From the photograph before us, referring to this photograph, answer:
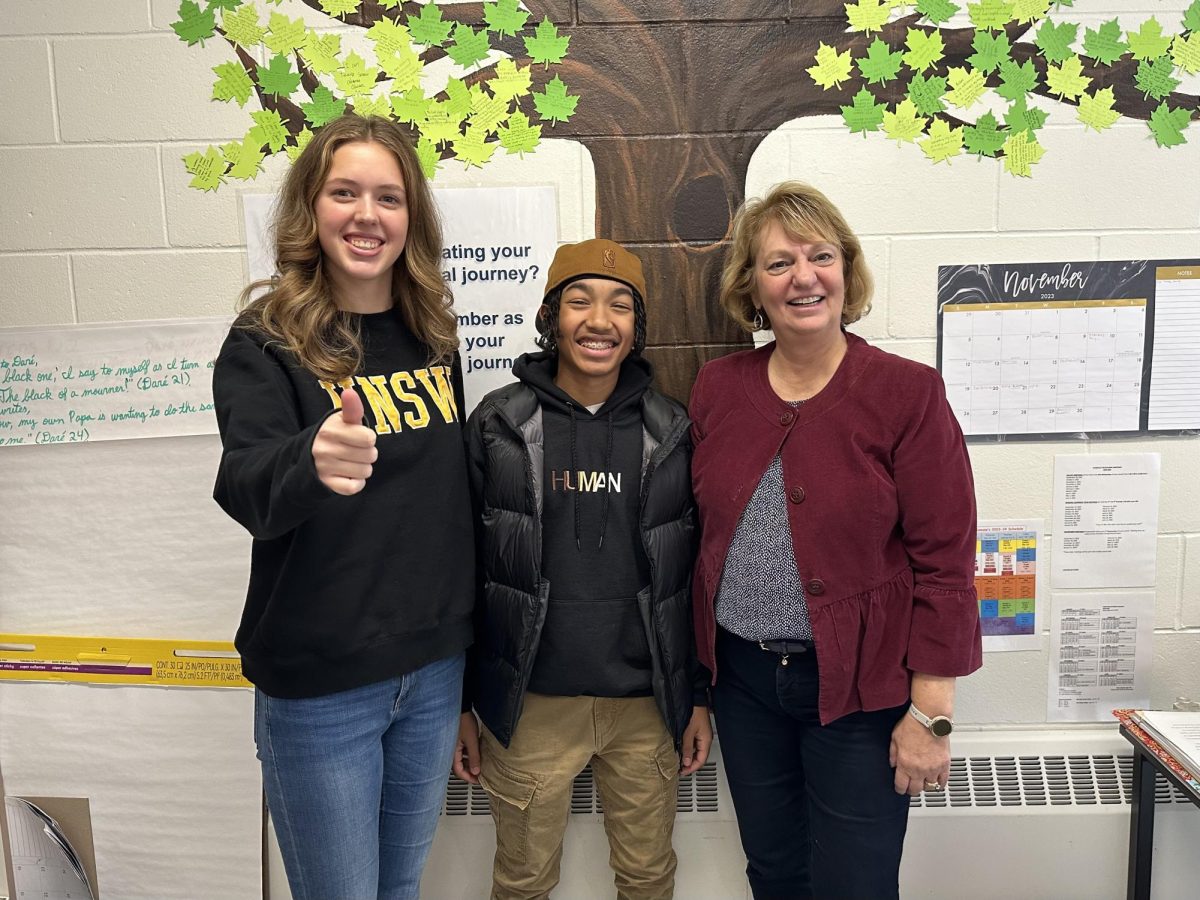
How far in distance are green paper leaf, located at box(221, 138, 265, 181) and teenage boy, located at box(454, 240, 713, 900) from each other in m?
0.78

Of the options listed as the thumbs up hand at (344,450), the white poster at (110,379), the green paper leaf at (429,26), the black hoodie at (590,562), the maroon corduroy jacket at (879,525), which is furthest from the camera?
the white poster at (110,379)

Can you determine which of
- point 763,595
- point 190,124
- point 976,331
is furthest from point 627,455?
point 190,124

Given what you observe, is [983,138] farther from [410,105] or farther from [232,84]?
[232,84]

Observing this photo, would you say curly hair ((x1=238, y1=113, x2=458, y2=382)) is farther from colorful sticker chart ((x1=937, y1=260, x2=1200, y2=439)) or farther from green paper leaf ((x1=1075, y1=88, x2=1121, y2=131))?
green paper leaf ((x1=1075, y1=88, x2=1121, y2=131))

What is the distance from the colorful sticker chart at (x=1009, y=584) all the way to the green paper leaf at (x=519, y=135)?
136 centimetres

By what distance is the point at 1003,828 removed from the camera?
1.81 metres

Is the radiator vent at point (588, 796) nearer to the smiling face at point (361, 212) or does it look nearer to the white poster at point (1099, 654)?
the white poster at point (1099, 654)

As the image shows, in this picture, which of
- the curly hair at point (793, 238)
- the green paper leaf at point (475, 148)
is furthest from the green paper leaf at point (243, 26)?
the curly hair at point (793, 238)

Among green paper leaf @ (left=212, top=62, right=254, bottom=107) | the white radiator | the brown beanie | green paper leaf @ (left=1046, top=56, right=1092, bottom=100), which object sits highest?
green paper leaf @ (left=212, top=62, right=254, bottom=107)

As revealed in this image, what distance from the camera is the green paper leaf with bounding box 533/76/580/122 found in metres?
1.68

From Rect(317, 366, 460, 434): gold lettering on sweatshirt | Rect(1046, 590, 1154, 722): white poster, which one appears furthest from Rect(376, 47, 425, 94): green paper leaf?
Rect(1046, 590, 1154, 722): white poster

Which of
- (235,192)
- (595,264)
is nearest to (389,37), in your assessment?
(235,192)

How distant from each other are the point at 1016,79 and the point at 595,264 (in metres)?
1.07

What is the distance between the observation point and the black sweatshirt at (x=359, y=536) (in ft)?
3.69
